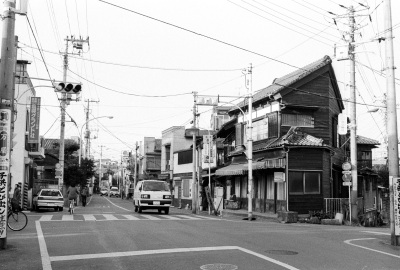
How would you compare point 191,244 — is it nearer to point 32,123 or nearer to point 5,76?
Answer: point 5,76

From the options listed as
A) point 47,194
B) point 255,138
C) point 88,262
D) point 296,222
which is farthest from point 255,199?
point 88,262

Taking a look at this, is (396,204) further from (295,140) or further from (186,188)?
(186,188)

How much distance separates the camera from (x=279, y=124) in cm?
2805

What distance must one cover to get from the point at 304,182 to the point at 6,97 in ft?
64.6

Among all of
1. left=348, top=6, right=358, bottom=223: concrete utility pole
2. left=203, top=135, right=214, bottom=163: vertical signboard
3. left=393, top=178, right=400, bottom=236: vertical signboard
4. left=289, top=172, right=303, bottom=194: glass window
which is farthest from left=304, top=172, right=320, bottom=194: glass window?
left=393, top=178, right=400, bottom=236: vertical signboard

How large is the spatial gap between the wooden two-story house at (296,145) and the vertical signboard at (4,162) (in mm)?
17442

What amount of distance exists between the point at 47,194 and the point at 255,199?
49.0 ft

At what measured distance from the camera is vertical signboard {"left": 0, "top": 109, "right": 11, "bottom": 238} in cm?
1023

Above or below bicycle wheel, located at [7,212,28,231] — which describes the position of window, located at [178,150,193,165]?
above

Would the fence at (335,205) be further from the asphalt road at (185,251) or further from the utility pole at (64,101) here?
the utility pole at (64,101)

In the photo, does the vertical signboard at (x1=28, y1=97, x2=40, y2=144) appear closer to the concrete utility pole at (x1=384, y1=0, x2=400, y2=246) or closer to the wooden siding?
the wooden siding

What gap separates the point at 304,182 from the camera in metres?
26.2

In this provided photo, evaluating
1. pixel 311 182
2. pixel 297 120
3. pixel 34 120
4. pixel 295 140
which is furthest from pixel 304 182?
pixel 34 120

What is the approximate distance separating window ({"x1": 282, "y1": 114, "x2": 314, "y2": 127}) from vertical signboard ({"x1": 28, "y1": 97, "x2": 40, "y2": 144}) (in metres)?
17.2
